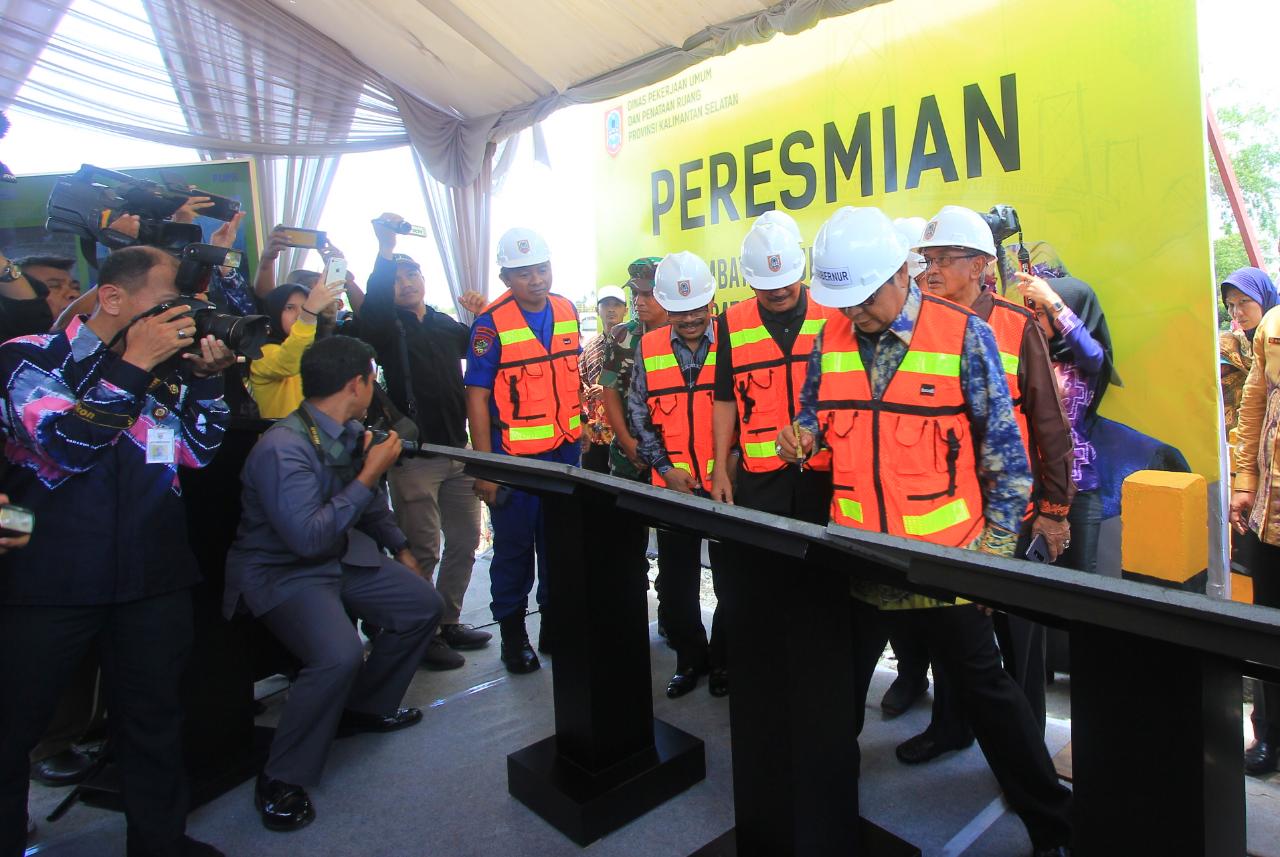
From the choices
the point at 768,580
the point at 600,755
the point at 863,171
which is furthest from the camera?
the point at 863,171

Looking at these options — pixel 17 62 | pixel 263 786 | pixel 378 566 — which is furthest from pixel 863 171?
pixel 17 62

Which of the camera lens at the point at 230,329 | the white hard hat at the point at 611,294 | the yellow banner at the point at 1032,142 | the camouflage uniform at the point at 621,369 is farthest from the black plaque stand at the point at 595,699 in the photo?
the white hard hat at the point at 611,294

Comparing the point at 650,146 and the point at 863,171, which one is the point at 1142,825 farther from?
the point at 650,146

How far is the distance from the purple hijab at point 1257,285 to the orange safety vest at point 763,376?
7.48 ft

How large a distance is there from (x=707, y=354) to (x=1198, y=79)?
6.69ft

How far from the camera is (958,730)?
105 inches

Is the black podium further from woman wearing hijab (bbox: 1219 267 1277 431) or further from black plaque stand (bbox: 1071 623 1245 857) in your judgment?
woman wearing hijab (bbox: 1219 267 1277 431)

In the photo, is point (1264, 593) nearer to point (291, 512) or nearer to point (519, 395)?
point (519, 395)

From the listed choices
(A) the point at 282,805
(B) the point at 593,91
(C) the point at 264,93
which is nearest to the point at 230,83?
(C) the point at 264,93

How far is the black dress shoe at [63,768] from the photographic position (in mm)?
2732

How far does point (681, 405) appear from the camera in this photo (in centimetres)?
320

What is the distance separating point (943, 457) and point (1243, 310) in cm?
265

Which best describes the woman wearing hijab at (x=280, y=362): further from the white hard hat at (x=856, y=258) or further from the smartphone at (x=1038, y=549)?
the smartphone at (x=1038, y=549)

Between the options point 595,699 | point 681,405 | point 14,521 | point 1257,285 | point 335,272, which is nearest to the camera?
point 14,521
